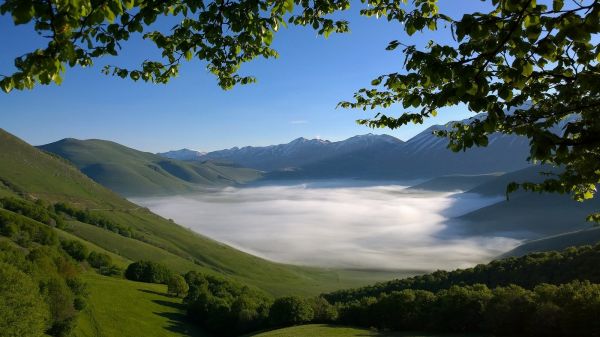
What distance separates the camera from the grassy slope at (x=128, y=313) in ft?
256

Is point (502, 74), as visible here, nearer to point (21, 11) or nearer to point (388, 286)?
point (21, 11)

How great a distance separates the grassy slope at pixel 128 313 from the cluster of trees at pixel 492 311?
121ft

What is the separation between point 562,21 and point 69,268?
333 feet

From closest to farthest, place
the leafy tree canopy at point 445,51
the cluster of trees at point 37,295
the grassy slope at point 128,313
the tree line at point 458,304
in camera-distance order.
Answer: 1. the leafy tree canopy at point 445,51
2. the cluster of trees at point 37,295
3. the tree line at point 458,304
4. the grassy slope at point 128,313

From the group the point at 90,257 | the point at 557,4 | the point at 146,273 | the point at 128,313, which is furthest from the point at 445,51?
the point at 90,257

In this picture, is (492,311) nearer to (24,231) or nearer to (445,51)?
(445,51)

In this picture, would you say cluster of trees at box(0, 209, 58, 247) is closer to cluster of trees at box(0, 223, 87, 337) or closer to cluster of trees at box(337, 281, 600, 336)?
cluster of trees at box(0, 223, 87, 337)

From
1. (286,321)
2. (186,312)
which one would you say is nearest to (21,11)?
(286,321)

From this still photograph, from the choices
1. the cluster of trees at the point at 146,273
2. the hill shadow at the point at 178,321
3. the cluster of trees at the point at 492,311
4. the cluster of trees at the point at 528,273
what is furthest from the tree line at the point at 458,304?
the hill shadow at the point at 178,321

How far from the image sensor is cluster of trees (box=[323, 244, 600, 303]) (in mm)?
83938

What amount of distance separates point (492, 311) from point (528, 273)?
41.8 m

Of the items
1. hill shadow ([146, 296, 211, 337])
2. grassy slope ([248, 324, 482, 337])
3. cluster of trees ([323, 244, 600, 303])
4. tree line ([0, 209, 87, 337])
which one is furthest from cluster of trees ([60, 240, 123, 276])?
grassy slope ([248, 324, 482, 337])

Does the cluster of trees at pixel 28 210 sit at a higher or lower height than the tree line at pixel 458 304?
higher

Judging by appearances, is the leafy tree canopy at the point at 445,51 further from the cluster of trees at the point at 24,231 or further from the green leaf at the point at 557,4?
the cluster of trees at the point at 24,231
